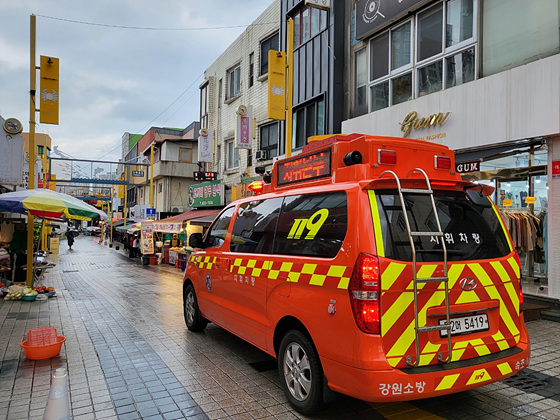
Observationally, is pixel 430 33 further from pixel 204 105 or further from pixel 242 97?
pixel 204 105

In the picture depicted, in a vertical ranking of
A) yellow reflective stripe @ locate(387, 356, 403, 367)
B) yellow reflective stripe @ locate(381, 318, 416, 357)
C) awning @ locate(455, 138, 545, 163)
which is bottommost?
yellow reflective stripe @ locate(387, 356, 403, 367)

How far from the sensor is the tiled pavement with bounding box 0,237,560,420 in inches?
145

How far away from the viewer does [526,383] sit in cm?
437

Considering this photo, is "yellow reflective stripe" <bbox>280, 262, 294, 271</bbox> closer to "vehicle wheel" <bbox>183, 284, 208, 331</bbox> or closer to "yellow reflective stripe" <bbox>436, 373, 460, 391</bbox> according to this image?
"yellow reflective stripe" <bbox>436, 373, 460, 391</bbox>

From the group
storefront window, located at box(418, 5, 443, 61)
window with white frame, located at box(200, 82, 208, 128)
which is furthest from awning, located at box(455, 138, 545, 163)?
window with white frame, located at box(200, 82, 208, 128)

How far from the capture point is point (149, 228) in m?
21.6

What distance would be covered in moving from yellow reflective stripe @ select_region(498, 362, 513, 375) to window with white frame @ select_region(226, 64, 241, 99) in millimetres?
18777

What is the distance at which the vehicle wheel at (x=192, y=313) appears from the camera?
634 cm

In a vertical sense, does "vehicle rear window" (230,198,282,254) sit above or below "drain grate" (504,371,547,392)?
above

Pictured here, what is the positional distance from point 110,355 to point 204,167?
66.3ft

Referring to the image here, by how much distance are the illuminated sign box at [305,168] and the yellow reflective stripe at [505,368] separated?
2225mm

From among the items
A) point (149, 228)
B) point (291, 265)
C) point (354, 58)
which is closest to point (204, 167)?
point (149, 228)

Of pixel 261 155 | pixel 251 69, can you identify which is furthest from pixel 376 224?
pixel 251 69

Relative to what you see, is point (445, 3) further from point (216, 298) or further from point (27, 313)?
point (27, 313)
